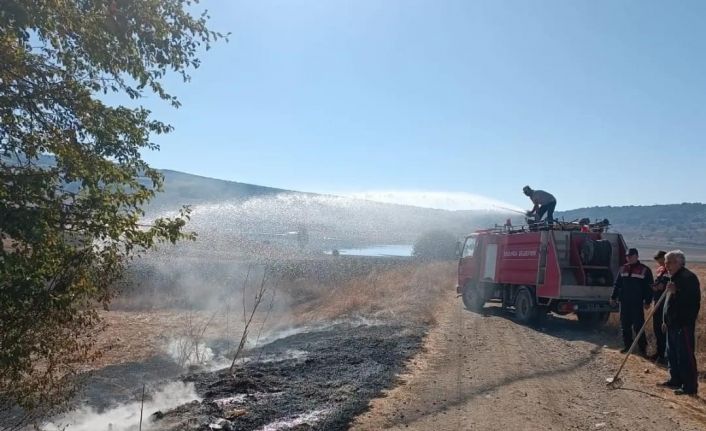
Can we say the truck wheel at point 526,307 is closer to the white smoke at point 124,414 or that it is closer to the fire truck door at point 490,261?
the fire truck door at point 490,261

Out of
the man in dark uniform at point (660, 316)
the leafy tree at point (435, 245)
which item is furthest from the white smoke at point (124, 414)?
the leafy tree at point (435, 245)

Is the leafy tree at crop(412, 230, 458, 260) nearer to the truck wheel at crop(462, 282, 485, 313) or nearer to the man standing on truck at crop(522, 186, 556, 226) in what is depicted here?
the truck wheel at crop(462, 282, 485, 313)

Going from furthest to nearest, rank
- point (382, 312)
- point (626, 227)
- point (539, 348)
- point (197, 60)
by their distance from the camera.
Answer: point (626, 227) → point (382, 312) → point (539, 348) → point (197, 60)

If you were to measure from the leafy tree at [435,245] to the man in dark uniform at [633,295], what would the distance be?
39.2 meters

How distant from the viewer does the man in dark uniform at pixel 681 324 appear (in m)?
7.93

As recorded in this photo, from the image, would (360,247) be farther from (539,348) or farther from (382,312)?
(539,348)

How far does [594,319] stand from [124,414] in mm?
11495

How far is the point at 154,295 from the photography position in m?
30.7

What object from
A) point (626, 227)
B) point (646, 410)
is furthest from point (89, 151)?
point (626, 227)

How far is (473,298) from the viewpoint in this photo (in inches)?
737

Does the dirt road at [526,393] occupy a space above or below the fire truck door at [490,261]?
below

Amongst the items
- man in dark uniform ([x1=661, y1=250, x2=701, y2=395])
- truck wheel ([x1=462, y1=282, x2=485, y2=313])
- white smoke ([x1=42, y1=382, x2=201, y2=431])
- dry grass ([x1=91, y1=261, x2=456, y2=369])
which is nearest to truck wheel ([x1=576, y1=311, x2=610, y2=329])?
truck wheel ([x1=462, y1=282, x2=485, y2=313])

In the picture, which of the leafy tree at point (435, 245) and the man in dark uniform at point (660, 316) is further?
the leafy tree at point (435, 245)

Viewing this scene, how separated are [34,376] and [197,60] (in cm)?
403
